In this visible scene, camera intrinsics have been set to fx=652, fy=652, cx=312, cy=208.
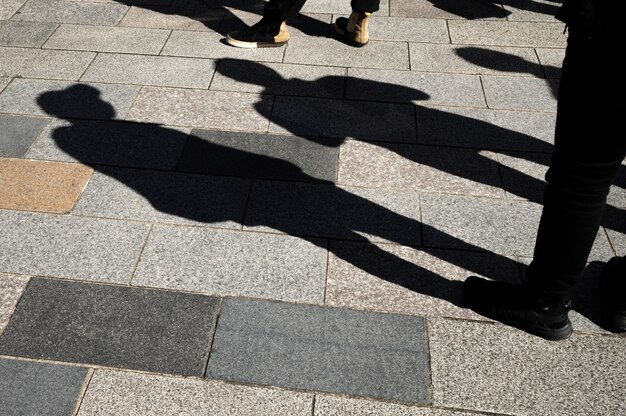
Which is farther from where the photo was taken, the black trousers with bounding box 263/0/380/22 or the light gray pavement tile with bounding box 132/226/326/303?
the black trousers with bounding box 263/0/380/22

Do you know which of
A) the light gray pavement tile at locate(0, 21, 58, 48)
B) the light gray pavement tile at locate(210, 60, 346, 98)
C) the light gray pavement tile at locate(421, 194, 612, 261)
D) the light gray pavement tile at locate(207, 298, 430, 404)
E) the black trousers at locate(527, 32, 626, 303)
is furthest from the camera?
the light gray pavement tile at locate(0, 21, 58, 48)

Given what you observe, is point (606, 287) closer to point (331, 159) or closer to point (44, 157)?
point (331, 159)

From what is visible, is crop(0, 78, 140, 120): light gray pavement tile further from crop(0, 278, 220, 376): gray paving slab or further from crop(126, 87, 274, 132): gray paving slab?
crop(0, 278, 220, 376): gray paving slab

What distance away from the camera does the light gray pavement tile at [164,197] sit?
11.5 feet

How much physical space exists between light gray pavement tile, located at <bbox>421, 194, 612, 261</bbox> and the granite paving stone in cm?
195

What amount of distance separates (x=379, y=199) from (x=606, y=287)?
4.05 ft

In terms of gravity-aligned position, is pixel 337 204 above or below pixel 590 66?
below

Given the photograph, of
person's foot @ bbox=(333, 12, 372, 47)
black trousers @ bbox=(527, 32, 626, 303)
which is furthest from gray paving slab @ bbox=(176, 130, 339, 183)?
black trousers @ bbox=(527, 32, 626, 303)

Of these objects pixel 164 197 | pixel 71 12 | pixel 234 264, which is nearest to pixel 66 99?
pixel 164 197

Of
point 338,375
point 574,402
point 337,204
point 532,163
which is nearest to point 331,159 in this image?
point 337,204

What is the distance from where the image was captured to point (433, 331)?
→ 290 cm

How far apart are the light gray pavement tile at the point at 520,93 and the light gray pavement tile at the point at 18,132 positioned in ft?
9.85

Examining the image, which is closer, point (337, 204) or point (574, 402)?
point (574, 402)

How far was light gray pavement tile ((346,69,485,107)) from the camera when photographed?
4.55 m
